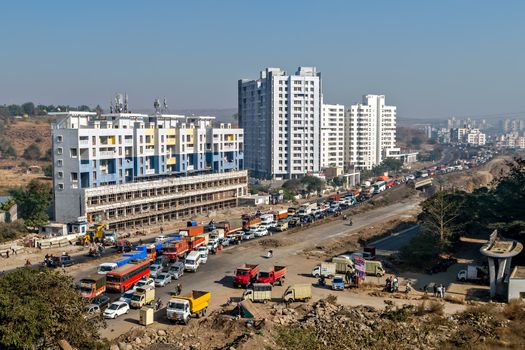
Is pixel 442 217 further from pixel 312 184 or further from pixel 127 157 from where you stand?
pixel 312 184

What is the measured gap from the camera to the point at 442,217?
34344mm

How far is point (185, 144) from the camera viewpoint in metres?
55.6

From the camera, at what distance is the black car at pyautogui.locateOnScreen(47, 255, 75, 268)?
109ft

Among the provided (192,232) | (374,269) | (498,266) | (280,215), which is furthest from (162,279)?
(280,215)

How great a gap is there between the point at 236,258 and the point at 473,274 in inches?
567

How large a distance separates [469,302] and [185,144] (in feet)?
117

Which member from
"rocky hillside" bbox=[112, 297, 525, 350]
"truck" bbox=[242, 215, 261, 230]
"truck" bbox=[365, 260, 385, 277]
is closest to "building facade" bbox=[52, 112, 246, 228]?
"truck" bbox=[242, 215, 261, 230]

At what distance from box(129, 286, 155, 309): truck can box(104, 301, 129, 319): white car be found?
1.90ft

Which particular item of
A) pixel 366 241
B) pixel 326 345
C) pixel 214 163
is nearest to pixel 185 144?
pixel 214 163

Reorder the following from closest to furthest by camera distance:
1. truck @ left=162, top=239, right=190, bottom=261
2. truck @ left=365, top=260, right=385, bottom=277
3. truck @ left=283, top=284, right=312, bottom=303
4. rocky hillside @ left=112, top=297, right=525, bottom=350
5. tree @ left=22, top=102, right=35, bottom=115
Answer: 1. rocky hillside @ left=112, top=297, right=525, bottom=350
2. truck @ left=283, top=284, right=312, bottom=303
3. truck @ left=365, top=260, right=385, bottom=277
4. truck @ left=162, top=239, right=190, bottom=261
5. tree @ left=22, top=102, right=35, bottom=115

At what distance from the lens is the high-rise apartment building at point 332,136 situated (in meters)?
99.2

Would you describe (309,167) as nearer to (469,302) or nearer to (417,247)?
(417,247)

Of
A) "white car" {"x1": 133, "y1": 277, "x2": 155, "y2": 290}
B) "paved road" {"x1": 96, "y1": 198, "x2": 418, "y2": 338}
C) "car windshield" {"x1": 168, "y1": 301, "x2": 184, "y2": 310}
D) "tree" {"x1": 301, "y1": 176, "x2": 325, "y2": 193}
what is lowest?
"paved road" {"x1": 96, "y1": 198, "x2": 418, "y2": 338}

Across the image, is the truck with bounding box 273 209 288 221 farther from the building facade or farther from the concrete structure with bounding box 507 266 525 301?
the concrete structure with bounding box 507 266 525 301
